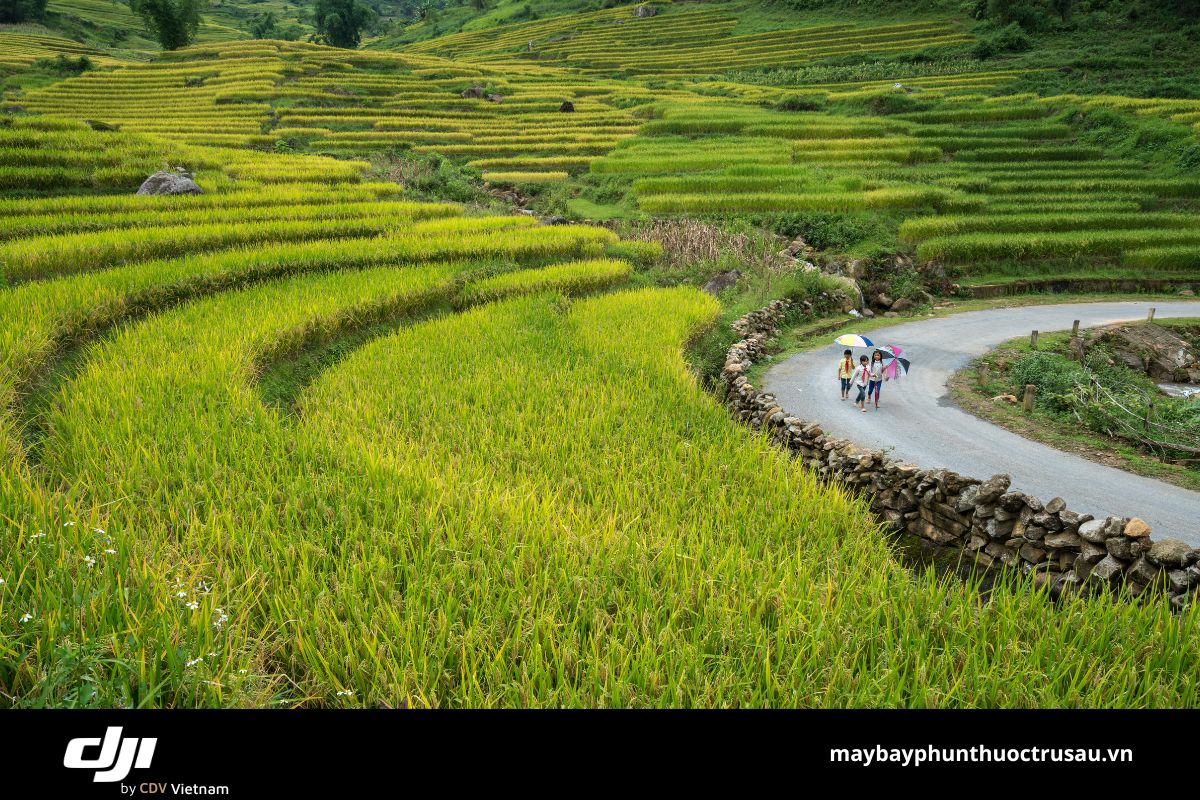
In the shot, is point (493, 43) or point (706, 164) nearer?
point (706, 164)

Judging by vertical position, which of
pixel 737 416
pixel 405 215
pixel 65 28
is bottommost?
pixel 737 416

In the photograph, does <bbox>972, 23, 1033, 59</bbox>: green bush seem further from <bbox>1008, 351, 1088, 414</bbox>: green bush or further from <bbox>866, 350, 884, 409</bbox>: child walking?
<bbox>866, 350, 884, 409</bbox>: child walking

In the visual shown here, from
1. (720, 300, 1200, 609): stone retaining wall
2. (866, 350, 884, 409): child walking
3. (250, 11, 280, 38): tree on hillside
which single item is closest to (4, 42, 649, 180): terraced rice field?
(866, 350, 884, 409): child walking

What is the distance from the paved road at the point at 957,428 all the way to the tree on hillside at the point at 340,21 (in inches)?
2803

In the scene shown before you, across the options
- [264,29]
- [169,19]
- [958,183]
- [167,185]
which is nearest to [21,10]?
[169,19]

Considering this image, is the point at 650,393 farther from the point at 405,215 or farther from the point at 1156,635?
the point at 405,215

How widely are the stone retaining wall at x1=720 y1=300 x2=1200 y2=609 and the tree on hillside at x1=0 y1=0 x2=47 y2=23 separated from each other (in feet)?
243

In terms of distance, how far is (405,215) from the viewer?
15.9 metres

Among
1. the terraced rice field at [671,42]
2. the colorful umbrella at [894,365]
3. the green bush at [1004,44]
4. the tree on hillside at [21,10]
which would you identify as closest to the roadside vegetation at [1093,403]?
the colorful umbrella at [894,365]
